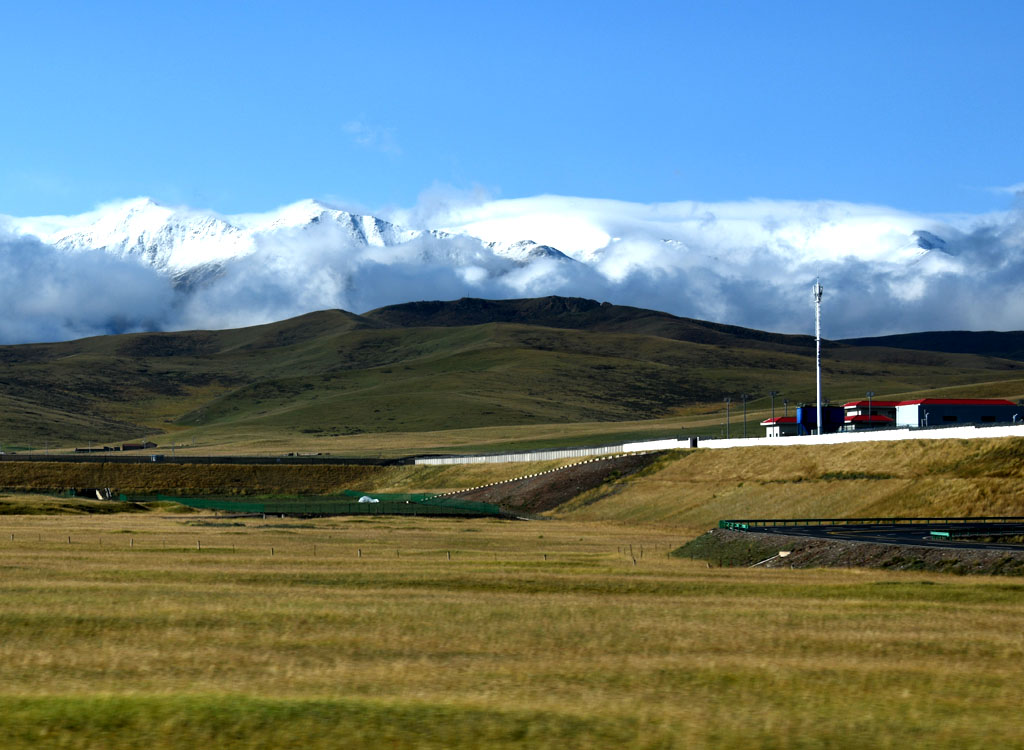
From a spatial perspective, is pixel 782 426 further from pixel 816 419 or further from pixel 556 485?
pixel 556 485

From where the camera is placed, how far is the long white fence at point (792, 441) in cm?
8331

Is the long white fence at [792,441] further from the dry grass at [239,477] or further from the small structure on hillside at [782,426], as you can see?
the small structure on hillside at [782,426]

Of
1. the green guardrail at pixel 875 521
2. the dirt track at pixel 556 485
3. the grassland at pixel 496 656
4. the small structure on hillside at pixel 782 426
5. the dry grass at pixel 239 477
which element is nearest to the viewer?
the grassland at pixel 496 656

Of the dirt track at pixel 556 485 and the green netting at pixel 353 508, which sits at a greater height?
the dirt track at pixel 556 485

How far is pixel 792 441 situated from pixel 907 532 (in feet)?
135

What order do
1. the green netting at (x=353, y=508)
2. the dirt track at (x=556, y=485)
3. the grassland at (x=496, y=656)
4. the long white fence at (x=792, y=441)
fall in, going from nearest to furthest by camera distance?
the grassland at (x=496, y=656)
the long white fence at (x=792, y=441)
the green netting at (x=353, y=508)
the dirt track at (x=556, y=485)

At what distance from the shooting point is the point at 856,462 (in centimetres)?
8856

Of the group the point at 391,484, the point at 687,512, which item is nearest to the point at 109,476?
the point at 391,484

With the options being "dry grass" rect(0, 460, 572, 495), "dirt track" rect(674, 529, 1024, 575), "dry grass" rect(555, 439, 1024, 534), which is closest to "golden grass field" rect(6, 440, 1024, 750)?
"dirt track" rect(674, 529, 1024, 575)

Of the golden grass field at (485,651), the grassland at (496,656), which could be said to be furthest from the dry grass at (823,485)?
the grassland at (496,656)

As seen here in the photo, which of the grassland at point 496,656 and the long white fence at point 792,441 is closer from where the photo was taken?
the grassland at point 496,656

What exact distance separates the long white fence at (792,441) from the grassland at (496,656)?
41.3 m

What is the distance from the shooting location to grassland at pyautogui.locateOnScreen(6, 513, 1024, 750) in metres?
19.7

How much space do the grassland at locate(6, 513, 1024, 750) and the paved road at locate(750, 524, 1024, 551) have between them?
806 cm
